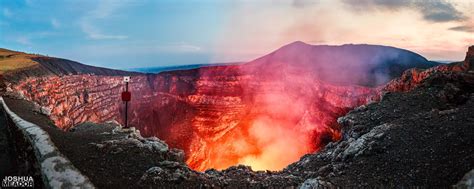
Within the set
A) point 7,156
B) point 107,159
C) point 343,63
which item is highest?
point 343,63

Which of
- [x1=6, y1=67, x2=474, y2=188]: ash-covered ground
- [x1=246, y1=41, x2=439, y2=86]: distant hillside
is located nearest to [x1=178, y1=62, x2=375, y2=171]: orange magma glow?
[x1=246, y1=41, x2=439, y2=86]: distant hillside

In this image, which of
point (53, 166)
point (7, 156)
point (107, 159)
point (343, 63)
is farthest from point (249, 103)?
point (53, 166)

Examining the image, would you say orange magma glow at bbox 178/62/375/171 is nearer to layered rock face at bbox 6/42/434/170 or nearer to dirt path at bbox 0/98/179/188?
layered rock face at bbox 6/42/434/170

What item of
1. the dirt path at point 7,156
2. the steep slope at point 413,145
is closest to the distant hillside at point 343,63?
the steep slope at point 413,145

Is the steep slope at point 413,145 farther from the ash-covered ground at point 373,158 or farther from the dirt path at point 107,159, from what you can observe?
the dirt path at point 107,159

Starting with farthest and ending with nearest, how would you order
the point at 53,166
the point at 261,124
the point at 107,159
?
the point at 261,124 < the point at 107,159 < the point at 53,166

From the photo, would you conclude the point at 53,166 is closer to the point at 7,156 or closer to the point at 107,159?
the point at 107,159

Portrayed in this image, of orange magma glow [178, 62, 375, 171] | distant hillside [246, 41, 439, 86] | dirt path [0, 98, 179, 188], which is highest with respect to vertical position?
distant hillside [246, 41, 439, 86]

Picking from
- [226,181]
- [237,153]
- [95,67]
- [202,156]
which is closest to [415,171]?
[226,181]

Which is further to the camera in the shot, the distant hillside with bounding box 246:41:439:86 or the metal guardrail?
the distant hillside with bounding box 246:41:439:86
